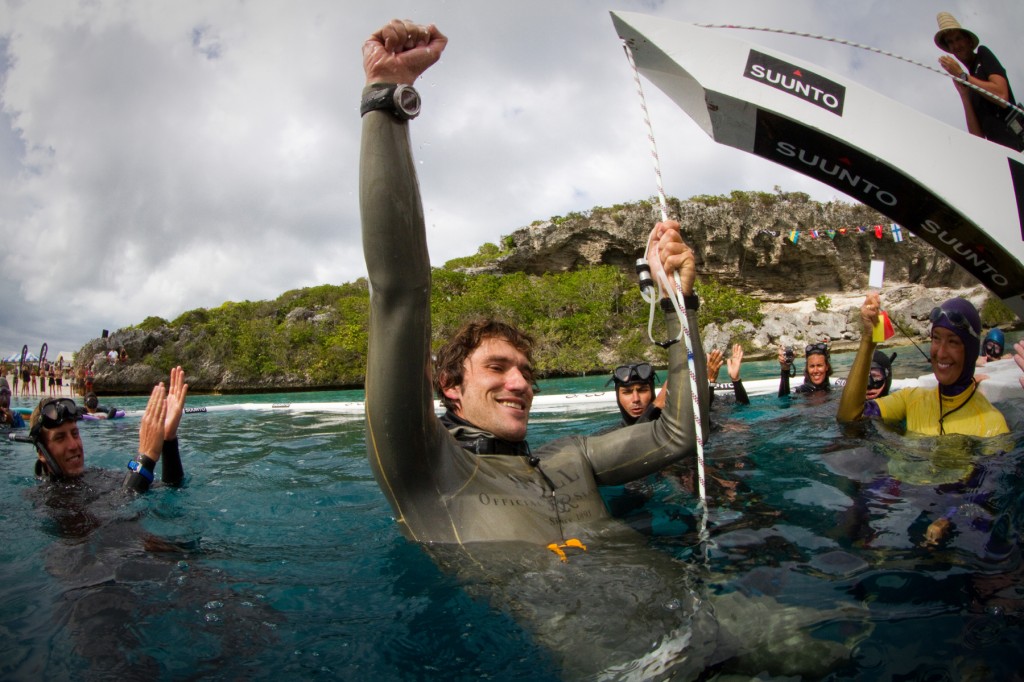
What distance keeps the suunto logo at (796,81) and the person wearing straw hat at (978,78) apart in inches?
48.8

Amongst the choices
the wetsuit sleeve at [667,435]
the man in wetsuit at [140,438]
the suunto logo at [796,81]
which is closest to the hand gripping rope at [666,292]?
the wetsuit sleeve at [667,435]

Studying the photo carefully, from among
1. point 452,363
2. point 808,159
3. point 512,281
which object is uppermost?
point 512,281

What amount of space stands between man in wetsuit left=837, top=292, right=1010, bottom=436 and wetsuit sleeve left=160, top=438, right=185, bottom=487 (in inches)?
177

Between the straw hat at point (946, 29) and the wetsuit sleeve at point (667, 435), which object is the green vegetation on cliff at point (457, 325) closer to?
the straw hat at point (946, 29)

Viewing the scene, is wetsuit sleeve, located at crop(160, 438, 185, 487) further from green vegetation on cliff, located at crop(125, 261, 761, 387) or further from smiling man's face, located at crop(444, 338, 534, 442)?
green vegetation on cliff, located at crop(125, 261, 761, 387)

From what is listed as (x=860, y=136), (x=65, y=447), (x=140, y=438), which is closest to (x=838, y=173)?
(x=860, y=136)

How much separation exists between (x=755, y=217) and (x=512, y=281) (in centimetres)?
2088

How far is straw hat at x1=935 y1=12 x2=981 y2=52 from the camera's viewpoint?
3414 mm

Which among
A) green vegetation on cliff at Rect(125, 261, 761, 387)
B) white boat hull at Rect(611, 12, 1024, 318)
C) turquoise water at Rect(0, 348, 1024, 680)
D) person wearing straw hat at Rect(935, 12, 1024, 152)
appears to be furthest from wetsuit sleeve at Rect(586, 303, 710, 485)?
green vegetation on cliff at Rect(125, 261, 761, 387)

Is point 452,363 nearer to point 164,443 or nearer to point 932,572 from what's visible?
point 932,572

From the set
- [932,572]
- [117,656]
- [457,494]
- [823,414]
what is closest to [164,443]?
[117,656]

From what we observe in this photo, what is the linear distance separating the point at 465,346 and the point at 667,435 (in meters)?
0.93

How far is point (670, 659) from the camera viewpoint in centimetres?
144

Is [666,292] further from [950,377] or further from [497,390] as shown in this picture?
[950,377]
